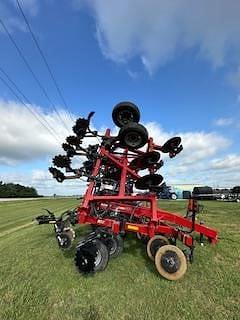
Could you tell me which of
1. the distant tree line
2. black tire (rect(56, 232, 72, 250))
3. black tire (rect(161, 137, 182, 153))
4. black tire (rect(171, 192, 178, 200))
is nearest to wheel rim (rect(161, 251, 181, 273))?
black tire (rect(56, 232, 72, 250))

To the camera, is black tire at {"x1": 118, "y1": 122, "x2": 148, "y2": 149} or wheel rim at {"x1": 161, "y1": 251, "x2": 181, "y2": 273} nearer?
wheel rim at {"x1": 161, "y1": 251, "x2": 181, "y2": 273}

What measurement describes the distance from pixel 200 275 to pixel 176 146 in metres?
4.17

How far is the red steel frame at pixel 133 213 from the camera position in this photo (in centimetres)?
700

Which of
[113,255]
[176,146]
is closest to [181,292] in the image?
[113,255]

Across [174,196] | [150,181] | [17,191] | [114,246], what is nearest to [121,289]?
[114,246]

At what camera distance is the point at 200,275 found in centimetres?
620

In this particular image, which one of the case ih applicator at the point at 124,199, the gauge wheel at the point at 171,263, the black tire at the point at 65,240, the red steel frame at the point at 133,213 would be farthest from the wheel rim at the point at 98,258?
the black tire at the point at 65,240

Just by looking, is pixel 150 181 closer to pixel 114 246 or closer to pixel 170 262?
pixel 114 246

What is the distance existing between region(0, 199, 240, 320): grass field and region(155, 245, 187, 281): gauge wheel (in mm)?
146

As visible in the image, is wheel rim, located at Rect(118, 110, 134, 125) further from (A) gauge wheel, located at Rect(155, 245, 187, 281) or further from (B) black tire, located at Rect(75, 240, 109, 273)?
(A) gauge wheel, located at Rect(155, 245, 187, 281)

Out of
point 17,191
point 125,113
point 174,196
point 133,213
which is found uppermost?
point 17,191

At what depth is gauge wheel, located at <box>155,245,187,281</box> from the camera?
5941 mm

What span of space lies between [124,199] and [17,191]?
122 metres

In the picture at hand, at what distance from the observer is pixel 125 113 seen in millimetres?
9312
